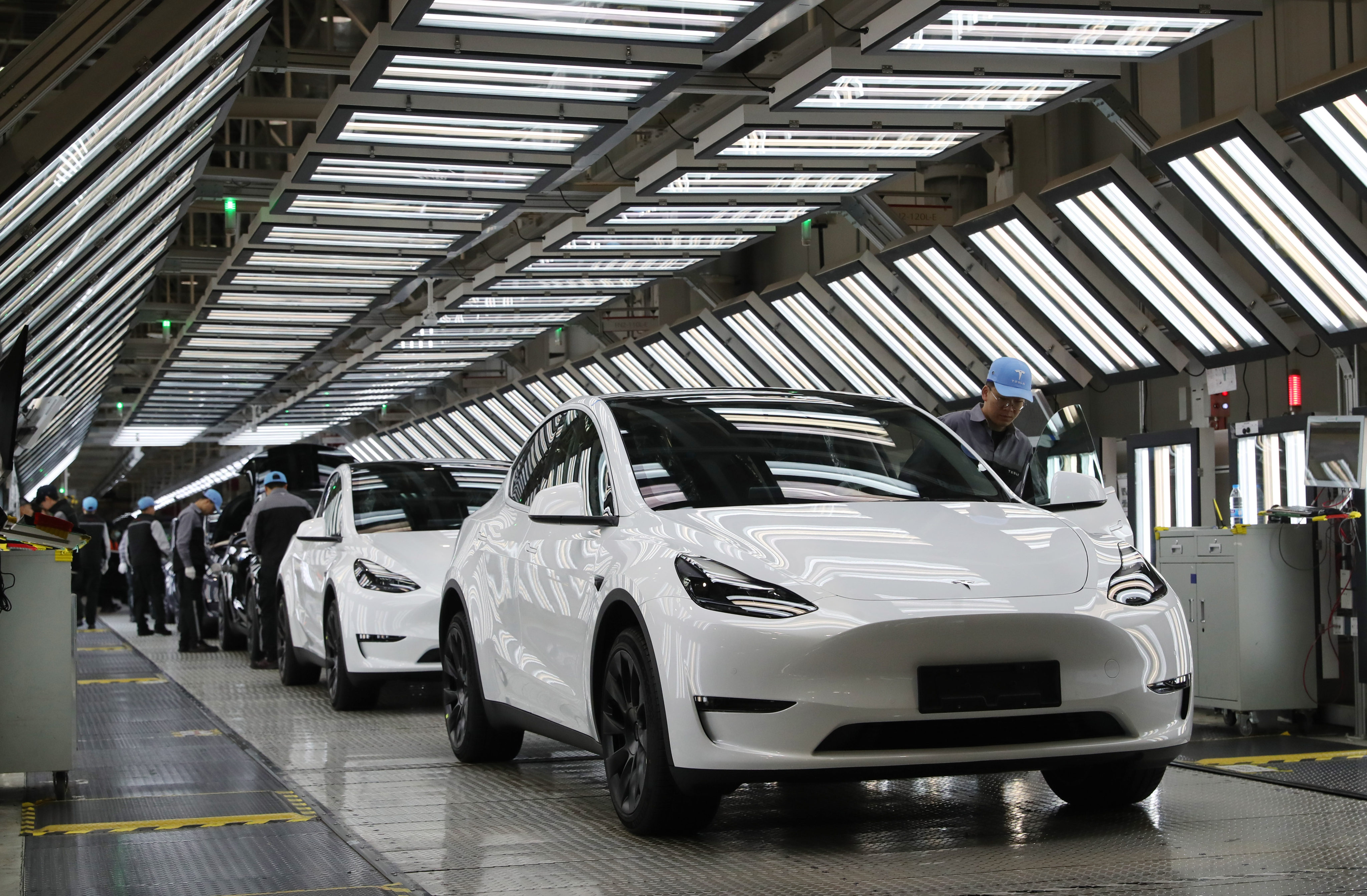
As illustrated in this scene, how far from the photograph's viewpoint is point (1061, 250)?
1459cm

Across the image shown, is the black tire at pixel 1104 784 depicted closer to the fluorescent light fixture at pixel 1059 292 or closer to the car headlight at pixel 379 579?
the car headlight at pixel 379 579

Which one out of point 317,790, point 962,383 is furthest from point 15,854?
point 962,383

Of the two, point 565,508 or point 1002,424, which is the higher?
point 1002,424

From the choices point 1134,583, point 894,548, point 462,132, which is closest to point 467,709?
point 894,548

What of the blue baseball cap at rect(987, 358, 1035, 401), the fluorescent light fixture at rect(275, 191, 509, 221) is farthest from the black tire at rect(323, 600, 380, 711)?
the blue baseball cap at rect(987, 358, 1035, 401)

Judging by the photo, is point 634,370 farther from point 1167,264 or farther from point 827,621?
point 827,621

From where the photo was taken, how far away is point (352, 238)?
14.9m

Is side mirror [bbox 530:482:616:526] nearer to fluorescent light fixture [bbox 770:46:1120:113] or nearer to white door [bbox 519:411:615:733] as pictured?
white door [bbox 519:411:615:733]

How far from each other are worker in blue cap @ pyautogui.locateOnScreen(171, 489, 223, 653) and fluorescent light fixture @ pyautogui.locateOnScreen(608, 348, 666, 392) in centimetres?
903

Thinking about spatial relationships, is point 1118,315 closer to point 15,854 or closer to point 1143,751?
point 1143,751

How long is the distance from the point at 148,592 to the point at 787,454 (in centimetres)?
1552

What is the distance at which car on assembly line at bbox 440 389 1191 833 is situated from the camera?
466cm

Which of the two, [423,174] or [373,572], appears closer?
[373,572]

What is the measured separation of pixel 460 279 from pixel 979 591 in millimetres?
17885
